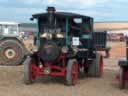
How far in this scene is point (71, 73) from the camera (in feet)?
52.6

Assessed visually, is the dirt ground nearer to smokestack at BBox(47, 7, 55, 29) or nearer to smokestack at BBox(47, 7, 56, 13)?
smokestack at BBox(47, 7, 55, 29)

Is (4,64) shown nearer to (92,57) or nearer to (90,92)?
(92,57)

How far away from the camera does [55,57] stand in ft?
53.4

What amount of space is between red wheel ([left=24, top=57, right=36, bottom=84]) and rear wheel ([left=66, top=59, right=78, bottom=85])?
1.28m

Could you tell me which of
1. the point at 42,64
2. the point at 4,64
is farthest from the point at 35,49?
the point at 4,64

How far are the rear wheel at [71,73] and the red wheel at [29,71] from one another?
1.28m

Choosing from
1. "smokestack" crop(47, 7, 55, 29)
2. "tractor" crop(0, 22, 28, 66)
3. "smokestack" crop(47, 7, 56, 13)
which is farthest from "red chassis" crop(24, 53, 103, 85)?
"tractor" crop(0, 22, 28, 66)

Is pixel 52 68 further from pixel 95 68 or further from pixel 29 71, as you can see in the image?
pixel 95 68

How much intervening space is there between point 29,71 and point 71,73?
1455 mm

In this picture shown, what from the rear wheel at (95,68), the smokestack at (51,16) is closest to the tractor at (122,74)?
the smokestack at (51,16)

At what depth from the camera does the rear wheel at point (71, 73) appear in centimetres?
1598

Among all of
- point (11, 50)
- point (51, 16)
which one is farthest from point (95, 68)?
point (11, 50)

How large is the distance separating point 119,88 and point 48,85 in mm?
2372

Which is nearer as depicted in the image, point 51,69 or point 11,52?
point 51,69
